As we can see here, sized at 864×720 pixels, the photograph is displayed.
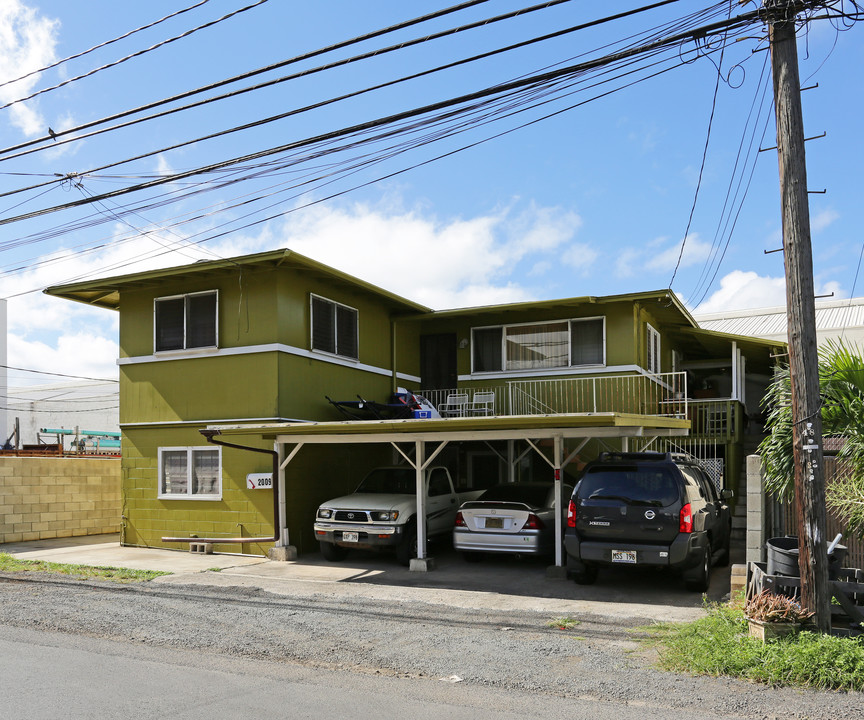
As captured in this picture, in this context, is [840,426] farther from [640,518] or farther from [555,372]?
[555,372]

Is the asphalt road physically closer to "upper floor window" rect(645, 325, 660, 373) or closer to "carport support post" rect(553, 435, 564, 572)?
"carport support post" rect(553, 435, 564, 572)

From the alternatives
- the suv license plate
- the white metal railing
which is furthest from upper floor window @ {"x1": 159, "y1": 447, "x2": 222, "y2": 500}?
the suv license plate

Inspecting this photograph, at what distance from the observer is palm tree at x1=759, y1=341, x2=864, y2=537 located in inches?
319

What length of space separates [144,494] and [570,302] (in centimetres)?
981

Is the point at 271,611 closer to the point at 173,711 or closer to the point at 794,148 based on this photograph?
the point at 173,711

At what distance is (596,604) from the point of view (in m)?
10.2

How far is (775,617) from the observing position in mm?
7340

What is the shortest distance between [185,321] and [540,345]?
7.91 m

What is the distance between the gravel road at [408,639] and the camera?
6.28 m

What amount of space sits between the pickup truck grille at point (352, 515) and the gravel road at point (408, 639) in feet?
8.95

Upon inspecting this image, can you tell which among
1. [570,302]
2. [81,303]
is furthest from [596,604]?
[81,303]

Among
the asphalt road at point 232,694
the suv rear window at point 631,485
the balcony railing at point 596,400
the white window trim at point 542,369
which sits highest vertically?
the white window trim at point 542,369

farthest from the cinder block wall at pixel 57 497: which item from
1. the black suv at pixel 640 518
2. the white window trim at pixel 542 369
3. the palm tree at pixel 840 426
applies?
the palm tree at pixel 840 426

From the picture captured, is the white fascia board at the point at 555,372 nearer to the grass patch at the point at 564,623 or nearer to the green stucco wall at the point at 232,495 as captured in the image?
the green stucco wall at the point at 232,495
